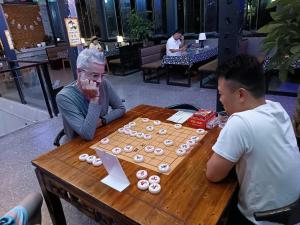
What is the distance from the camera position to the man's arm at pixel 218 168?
3.07 ft

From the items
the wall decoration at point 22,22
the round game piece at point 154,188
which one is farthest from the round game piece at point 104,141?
the wall decoration at point 22,22

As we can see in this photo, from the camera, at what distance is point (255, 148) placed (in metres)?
0.90

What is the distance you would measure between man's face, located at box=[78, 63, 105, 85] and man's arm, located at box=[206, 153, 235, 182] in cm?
99

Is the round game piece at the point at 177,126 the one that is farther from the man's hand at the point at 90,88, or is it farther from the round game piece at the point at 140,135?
the man's hand at the point at 90,88

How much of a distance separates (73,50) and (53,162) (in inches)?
89.2

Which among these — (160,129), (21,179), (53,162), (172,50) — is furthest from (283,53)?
(172,50)

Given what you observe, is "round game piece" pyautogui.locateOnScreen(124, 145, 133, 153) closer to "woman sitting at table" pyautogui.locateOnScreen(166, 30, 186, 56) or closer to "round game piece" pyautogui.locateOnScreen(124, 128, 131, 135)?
"round game piece" pyautogui.locateOnScreen(124, 128, 131, 135)

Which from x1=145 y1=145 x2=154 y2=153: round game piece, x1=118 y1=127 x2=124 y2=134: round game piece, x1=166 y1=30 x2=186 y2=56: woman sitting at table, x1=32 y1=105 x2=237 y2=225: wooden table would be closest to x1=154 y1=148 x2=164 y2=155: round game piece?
x1=145 y1=145 x2=154 y2=153: round game piece

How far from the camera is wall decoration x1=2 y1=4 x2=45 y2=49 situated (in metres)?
4.87

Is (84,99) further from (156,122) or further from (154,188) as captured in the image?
(154,188)

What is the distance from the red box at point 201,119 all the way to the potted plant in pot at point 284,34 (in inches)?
36.0

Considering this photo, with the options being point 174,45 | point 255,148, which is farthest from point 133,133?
point 174,45

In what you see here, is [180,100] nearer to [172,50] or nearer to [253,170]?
[172,50]

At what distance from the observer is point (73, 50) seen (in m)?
3.15
